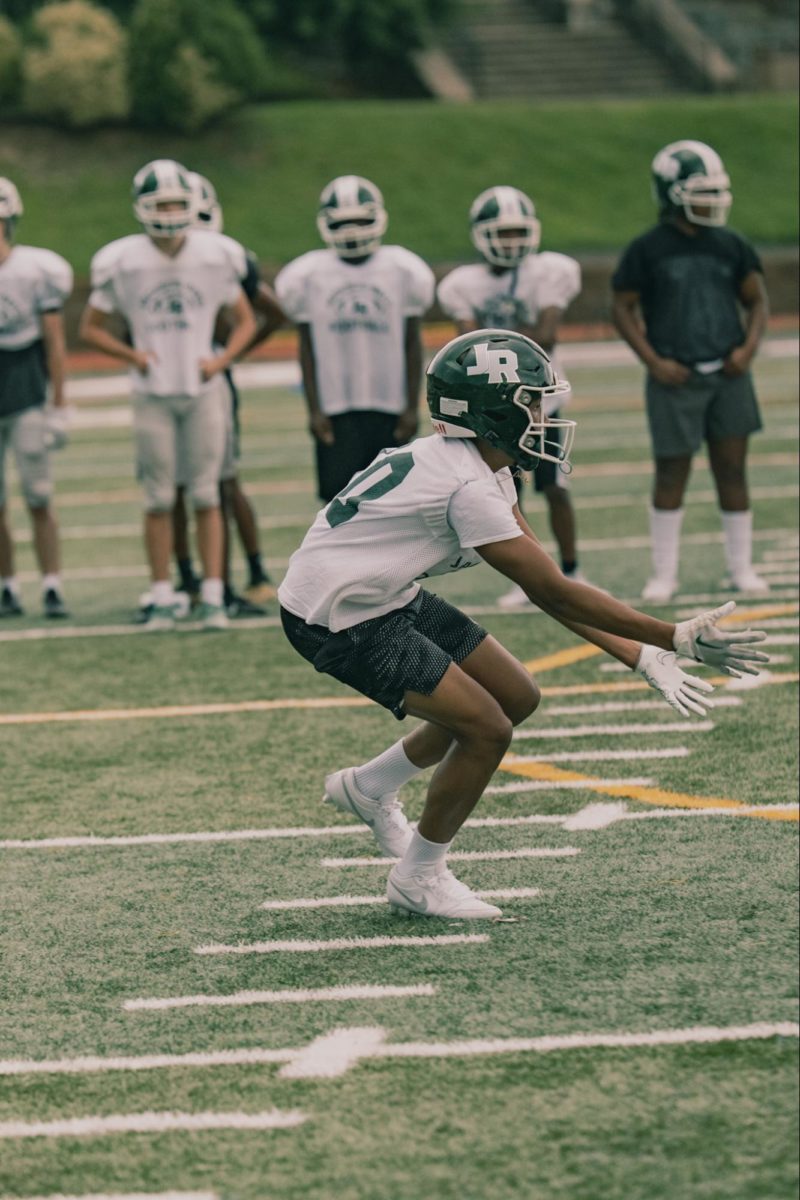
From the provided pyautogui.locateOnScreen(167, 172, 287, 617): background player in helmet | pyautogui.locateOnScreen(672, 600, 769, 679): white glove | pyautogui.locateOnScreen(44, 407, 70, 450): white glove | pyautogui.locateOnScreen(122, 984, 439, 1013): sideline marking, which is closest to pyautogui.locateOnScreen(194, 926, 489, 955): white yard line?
pyautogui.locateOnScreen(122, 984, 439, 1013): sideline marking

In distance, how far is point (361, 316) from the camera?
9.62 meters

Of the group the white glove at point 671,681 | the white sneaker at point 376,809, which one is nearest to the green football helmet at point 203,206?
the white sneaker at point 376,809

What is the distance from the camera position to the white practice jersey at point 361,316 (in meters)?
9.61

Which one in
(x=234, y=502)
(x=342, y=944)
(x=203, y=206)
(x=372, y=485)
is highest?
(x=203, y=206)

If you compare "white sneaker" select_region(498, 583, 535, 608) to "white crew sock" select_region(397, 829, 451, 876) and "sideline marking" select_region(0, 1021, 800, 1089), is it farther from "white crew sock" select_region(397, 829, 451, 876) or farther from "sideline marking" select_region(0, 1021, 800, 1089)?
"sideline marking" select_region(0, 1021, 800, 1089)

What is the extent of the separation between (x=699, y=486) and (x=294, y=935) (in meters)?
9.31

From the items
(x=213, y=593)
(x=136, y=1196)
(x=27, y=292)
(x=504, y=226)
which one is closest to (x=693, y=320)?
(x=504, y=226)

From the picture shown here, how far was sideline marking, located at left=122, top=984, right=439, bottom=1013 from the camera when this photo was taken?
15.7 ft

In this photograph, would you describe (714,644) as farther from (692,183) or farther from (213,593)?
(213,593)

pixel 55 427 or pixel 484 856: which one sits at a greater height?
pixel 55 427

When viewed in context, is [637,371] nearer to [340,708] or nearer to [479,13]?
[340,708]

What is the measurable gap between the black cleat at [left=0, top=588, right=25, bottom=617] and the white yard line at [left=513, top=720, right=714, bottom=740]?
3.73 meters

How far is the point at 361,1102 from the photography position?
162 inches

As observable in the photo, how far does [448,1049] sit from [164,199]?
19.4 feet
